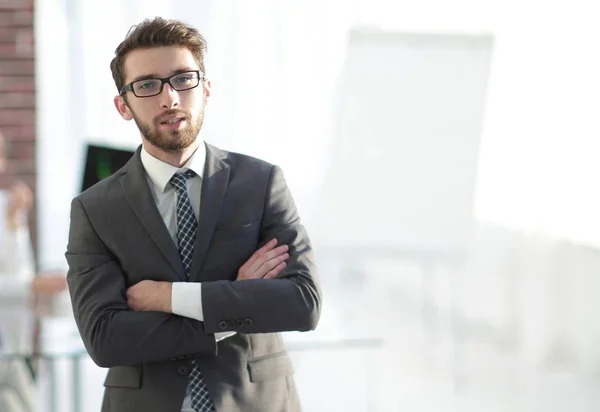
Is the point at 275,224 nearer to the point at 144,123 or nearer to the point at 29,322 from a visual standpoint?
the point at 144,123

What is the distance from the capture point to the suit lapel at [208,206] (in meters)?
1.68

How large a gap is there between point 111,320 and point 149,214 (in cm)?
20

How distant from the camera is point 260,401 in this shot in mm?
1700

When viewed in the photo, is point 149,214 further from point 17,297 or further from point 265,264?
point 17,297

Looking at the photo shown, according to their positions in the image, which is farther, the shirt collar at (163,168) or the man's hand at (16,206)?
the man's hand at (16,206)

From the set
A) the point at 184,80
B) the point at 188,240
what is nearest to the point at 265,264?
the point at 188,240

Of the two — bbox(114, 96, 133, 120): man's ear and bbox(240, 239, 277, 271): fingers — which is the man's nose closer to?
bbox(114, 96, 133, 120): man's ear

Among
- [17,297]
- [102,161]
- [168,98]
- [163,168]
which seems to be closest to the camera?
[168,98]

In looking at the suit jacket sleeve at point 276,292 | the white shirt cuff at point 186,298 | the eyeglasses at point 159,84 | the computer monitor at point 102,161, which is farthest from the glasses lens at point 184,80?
the computer monitor at point 102,161

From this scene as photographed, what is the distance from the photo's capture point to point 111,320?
5.54 ft

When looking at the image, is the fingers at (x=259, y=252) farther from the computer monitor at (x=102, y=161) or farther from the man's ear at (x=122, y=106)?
the computer monitor at (x=102, y=161)

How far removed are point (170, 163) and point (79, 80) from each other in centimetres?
333

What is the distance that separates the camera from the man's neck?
1.72 m

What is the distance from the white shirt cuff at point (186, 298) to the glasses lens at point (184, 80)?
1.13 feet
